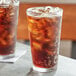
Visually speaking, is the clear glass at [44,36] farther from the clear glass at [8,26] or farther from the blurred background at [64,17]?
the blurred background at [64,17]

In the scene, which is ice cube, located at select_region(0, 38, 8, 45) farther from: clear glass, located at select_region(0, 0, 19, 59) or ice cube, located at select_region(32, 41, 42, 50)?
ice cube, located at select_region(32, 41, 42, 50)

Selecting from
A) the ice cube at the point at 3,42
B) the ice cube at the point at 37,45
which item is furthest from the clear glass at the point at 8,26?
the ice cube at the point at 37,45

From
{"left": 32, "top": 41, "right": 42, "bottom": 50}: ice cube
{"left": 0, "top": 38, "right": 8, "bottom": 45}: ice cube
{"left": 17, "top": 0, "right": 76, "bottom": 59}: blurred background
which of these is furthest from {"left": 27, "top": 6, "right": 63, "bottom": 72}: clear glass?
{"left": 17, "top": 0, "right": 76, "bottom": 59}: blurred background

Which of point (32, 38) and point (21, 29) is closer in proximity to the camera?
point (32, 38)

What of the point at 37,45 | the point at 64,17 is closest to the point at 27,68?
the point at 37,45

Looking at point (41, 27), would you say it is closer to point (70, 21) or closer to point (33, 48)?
point (33, 48)

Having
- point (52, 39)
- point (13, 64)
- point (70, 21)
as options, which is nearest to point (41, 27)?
point (52, 39)
